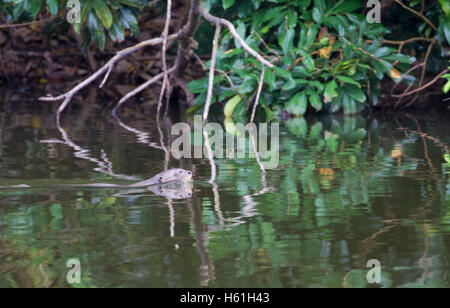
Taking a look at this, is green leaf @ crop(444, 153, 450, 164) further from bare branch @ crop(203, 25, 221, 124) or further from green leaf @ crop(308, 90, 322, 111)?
green leaf @ crop(308, 90, 322, 111)

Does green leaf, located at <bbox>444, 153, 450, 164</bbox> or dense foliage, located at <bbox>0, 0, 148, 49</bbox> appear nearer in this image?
green leaf, located at <bbox>444, 153, 450, 164</bbox>

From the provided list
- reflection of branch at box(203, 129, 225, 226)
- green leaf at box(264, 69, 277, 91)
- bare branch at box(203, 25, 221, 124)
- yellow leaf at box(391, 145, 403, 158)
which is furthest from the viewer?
green leaf at box(264, 69, 277, 91)

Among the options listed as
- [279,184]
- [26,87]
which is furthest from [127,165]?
[26,87]

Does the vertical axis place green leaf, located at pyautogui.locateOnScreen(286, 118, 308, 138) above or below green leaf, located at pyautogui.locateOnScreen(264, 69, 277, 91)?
below

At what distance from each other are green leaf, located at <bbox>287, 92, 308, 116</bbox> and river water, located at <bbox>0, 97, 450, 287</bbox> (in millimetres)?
1825

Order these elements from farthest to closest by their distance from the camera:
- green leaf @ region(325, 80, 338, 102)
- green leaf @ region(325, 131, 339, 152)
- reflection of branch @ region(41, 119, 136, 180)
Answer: green leaf @ region(325, 80, 338, 102)
green leaf @ region(325, 131, 339, 152)
reflection of branch @ region(41, 119, 136, 180)

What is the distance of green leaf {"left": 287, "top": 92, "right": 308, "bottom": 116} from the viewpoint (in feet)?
28.8

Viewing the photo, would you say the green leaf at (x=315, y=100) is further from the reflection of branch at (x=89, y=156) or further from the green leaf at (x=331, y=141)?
the reflection of branch at (x=89, y=156)

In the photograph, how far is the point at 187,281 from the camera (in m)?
2.84

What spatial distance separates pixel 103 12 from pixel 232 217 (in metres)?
4.50
